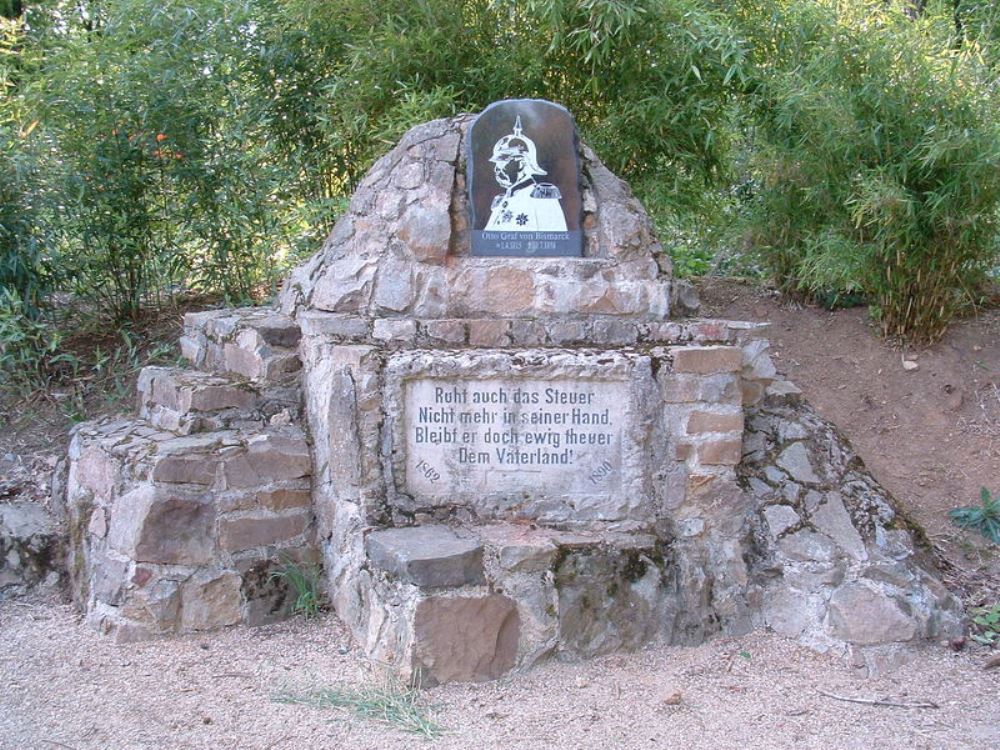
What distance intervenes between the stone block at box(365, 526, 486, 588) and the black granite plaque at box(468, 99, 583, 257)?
3.28 ft

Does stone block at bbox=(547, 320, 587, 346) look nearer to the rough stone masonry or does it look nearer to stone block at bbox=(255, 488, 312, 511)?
the rough stone masonry

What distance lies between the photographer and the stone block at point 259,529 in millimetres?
3631

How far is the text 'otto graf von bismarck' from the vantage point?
3.55 meters

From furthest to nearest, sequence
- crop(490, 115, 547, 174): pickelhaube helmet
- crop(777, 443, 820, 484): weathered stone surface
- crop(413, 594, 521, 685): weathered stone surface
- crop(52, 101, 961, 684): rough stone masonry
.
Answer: crop(777, 443, 820, 484): weathered stone surface < crop(490, 115, 547, 174): pickelhaube helmet < crop(52, 101, 961, 684): rough stone masonry < crop(413, 594, 521, 685): weathered stone surface

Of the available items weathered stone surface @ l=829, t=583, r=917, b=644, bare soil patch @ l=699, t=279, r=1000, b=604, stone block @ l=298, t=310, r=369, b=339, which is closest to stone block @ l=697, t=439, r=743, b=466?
weathered stone surface @ l=829, t=583, r=917, b=644

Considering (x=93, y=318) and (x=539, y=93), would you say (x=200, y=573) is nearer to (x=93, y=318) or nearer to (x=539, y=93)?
(x=93, y=318)

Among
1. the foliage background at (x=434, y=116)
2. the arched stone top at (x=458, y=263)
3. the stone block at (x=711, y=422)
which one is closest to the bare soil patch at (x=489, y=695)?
the stone block at (x=711, y=422)

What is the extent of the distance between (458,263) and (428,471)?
Answer: 73 cm

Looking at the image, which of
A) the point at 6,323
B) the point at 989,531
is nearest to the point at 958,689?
the point at 989,531

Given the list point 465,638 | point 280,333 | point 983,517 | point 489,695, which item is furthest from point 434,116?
point 983,517

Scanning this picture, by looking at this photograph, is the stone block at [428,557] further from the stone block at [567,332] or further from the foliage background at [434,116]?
the foliage background at [434,116]

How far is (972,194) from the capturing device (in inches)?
178

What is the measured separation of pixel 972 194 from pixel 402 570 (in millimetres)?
3026

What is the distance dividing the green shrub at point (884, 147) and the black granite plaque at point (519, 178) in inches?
58.1
